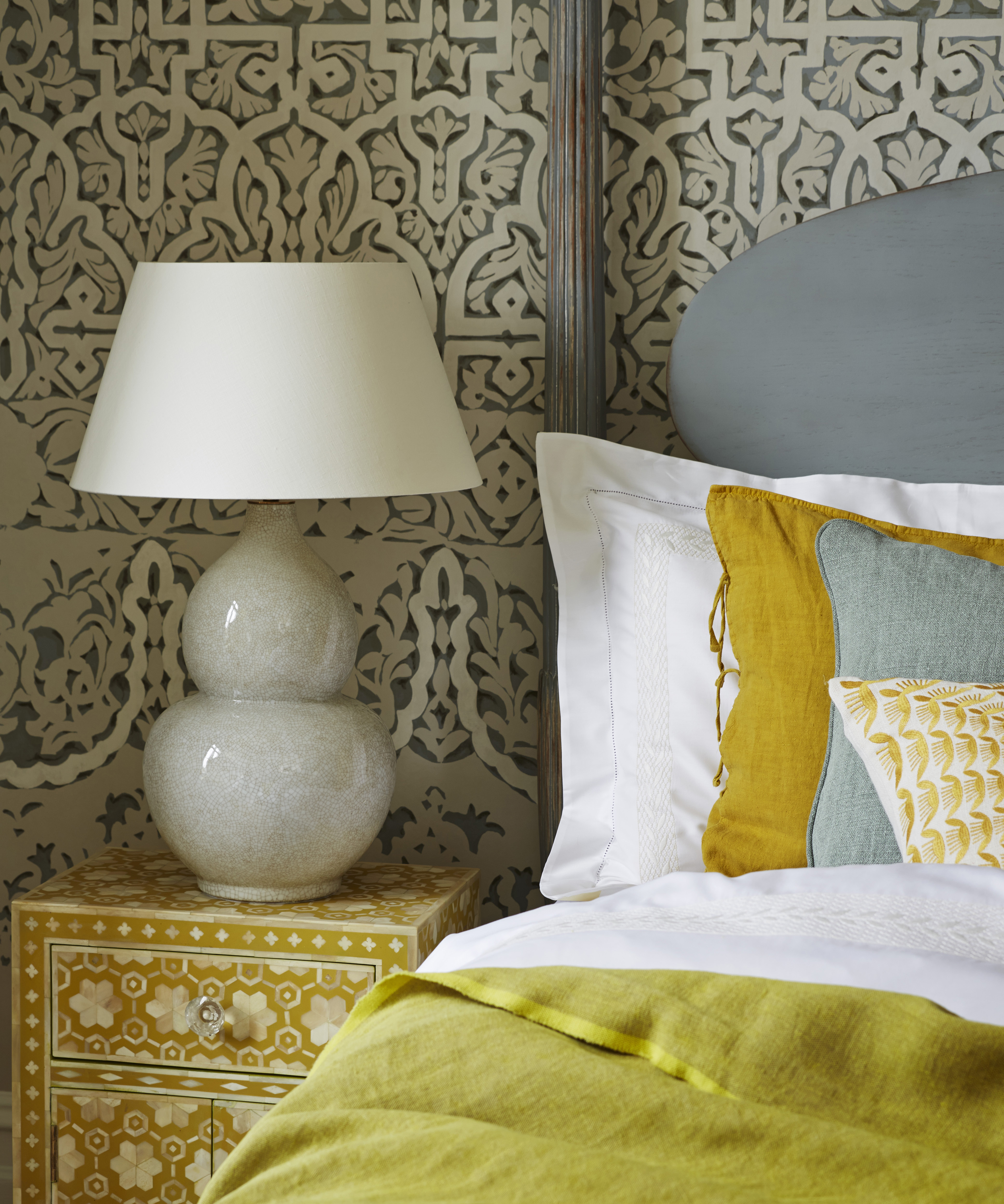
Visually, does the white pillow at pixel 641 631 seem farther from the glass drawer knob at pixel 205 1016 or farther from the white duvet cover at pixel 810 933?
the glass drawer knob at pixel 205 1016

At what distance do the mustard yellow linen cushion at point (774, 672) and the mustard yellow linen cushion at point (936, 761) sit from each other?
0.32 feet

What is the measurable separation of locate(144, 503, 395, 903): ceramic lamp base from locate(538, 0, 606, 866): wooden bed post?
28cm

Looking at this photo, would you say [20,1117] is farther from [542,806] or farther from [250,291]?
[250,291]

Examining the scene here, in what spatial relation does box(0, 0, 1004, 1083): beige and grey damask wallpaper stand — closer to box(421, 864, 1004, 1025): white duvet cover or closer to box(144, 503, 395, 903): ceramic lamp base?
box(144, 503, 395, 903): ceramic lamp base

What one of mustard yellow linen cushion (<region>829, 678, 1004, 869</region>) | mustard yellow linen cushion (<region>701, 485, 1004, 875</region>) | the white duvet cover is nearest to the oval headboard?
mustard yellow linen cushion (<region>701, 485, 1004, 875</region>)

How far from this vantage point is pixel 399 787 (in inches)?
75.5

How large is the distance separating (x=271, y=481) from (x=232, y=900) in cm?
58

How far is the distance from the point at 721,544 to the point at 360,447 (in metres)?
0.45

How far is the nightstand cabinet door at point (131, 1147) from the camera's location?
1.55m

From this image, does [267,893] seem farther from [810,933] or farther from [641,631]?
[810,933]

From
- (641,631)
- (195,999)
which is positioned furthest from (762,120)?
(195,999)

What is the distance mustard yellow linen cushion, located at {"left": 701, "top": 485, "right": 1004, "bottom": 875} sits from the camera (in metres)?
1.30

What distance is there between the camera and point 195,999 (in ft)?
5.05

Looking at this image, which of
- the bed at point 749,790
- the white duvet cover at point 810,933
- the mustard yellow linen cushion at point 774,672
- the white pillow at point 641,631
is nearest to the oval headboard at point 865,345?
the bed at point 749,790
